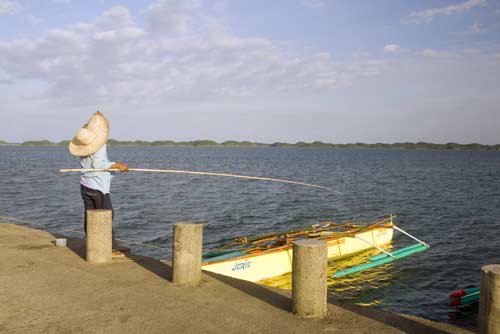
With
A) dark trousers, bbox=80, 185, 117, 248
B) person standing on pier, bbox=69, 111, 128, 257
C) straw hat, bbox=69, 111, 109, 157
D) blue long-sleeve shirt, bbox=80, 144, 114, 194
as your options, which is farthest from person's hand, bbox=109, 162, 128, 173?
dark trousers, bbox=80, 185, 117, 248

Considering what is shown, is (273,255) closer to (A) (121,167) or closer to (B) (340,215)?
(A) (121,167)

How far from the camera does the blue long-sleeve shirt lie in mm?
8680

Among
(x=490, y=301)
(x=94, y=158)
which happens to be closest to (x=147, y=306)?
(x=94, y=158)

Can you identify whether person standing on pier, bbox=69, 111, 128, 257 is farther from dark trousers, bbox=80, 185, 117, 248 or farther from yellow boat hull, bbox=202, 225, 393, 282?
yellow boat hull, bbox=202, 225, 393, 282

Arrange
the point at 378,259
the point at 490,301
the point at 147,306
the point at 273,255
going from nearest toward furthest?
the point at 490,301
the point at 147,306
the point at 273,255
the point at 378,259

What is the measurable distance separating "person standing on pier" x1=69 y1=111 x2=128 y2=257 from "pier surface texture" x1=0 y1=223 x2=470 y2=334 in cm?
126

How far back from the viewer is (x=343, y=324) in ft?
18.9

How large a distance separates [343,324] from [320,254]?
90cm

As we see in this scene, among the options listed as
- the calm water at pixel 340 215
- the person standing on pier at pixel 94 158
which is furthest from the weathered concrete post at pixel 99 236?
the calm water at pixel 340 215

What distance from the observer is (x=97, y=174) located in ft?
28.6

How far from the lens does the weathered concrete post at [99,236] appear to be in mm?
8070

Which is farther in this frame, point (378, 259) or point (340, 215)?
point (340, 215)

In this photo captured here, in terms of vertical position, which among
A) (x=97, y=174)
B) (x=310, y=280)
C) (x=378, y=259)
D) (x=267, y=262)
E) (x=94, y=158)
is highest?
(x=94, y=158)

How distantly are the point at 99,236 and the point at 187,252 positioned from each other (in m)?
2.10
